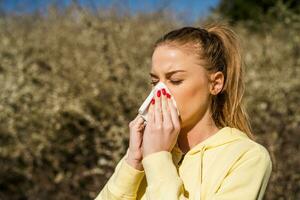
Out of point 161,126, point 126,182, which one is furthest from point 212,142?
point 126,182

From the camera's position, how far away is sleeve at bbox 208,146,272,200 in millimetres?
1549

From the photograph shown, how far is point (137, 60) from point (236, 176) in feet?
18.3

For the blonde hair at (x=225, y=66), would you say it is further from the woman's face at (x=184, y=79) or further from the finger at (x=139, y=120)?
the finger at (x=139, y=120)

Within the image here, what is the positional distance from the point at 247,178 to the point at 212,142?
21 cm

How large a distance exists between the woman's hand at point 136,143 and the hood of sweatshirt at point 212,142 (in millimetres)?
108

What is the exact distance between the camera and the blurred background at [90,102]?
5730mm

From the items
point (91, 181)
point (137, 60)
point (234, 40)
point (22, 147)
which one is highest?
point (234, 40)

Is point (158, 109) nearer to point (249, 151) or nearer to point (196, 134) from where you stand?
point (196, 134)

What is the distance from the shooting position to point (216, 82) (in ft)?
5.96

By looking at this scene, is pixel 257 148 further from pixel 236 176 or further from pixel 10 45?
pixel 10 45

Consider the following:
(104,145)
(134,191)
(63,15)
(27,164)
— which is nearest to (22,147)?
(27,164)

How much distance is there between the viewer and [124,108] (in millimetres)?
6246

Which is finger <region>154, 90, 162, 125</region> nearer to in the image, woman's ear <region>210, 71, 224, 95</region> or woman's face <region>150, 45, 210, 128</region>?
woman's face <region>150, 45, 210, 128</region>

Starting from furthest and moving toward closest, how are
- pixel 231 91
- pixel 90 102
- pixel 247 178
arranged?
pixel 90 102, pixel 231 91, pixel 247 178
